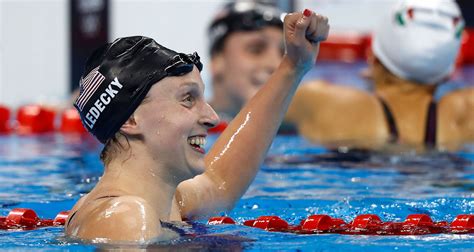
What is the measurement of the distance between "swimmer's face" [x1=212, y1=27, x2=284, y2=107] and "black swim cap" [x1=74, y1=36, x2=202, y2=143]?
3.38m

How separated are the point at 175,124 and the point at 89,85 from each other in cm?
30

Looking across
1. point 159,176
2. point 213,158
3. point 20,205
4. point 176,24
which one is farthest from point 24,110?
point 159,176

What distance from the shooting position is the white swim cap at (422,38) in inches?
209

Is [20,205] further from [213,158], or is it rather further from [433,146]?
[433,146]

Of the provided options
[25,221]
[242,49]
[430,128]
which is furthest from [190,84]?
[242,49]

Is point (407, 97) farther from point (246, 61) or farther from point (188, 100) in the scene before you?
point (188, 100)

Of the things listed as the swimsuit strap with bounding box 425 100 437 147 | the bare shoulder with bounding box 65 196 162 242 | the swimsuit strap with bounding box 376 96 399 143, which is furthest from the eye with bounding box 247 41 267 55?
the bare shoulder with bounding box 65 196 162 242

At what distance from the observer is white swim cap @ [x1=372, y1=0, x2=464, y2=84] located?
531 cm

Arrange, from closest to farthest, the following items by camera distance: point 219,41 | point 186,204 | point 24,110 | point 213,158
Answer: point 186,204 → point 213,158 → point 219,41 → point 24,110

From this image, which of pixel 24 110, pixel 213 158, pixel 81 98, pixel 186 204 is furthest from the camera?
pixel 24 110

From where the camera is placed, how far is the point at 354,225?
123 inches

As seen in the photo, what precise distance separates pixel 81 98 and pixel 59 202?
109 cm

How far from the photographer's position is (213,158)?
3.45 meters

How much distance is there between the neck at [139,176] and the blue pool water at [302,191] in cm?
16
